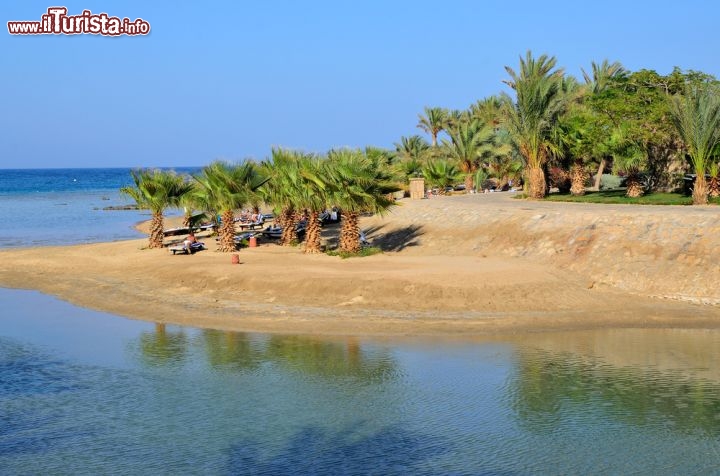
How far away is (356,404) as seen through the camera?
727 inches

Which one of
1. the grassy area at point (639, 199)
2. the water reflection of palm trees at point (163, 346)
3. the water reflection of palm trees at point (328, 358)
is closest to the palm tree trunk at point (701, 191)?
the grassy area at point (639, 199)

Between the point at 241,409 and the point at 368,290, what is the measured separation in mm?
10869

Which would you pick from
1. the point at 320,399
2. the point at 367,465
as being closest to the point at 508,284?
the point at 320,399

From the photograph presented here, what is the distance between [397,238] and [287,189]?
21.8 ft

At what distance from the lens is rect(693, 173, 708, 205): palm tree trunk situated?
38844 mm

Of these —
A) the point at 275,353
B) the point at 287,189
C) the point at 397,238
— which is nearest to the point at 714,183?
the point at 397,238

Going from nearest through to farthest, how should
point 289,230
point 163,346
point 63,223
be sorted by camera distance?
point 163,346 → point 289,230 → point 63,223

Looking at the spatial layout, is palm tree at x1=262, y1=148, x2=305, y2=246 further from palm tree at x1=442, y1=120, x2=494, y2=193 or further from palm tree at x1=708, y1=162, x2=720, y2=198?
palm tree at x1=442, y1=120, x2=494, y2=193

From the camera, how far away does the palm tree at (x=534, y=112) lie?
1893 inches

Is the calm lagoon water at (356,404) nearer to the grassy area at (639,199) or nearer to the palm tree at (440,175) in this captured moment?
the grassy area at (639,199)

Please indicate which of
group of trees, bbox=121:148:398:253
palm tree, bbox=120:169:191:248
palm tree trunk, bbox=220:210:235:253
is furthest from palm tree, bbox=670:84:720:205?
palm tree, bbox=120:169:191:248

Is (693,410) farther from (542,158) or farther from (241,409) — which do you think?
(542,158)

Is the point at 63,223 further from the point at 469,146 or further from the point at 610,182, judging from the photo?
the point at 610,182

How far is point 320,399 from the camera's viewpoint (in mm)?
18844
